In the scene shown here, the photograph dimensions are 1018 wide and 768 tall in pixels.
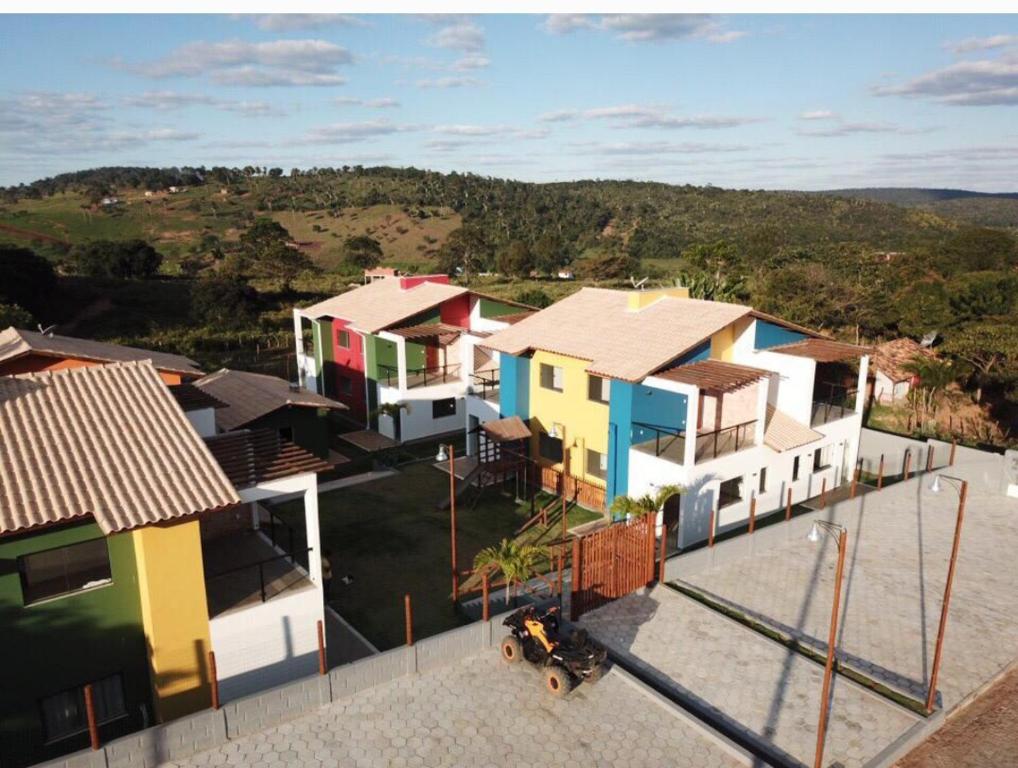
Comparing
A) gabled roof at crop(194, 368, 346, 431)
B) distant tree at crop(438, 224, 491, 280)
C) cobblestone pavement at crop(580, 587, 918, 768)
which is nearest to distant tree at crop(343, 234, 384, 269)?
distant tree at crop(438, 224, 491, 280)

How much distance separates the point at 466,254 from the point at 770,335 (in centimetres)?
7527

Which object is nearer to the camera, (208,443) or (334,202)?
(208,443)

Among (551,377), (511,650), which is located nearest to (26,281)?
(551,377)

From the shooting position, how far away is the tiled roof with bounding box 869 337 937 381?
1587 inches

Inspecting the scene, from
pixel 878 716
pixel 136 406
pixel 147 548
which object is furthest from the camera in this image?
Result: pixel 136 406

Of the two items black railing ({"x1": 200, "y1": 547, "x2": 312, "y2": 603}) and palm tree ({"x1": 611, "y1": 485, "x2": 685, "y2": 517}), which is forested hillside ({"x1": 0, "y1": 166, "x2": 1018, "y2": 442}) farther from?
black railing ({"x1": 200, "y1": 547, "x2": 312, "y2": 603})

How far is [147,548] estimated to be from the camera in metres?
13.1

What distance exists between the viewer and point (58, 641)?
13.1 meters

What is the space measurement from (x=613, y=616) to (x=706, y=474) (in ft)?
22.0

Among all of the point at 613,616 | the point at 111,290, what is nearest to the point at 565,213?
the point at 111,290

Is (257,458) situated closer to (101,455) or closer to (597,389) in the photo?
(101,455)

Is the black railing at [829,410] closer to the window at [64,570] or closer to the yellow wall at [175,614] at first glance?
the yellow wall at [175,614]

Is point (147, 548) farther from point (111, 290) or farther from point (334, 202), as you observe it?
point (334, 202)

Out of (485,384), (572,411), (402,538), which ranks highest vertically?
(572,411)
